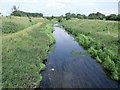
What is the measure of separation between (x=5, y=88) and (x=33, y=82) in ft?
10.3

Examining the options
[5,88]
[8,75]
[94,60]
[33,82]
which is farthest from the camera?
[94,60]

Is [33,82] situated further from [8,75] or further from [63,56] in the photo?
[63,56]

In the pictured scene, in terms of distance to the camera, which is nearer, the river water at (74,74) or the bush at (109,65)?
the river water at (74,74)

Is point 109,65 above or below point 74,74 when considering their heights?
above

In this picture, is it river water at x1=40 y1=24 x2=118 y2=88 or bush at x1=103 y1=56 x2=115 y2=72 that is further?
bush at x1=103 y1=56 x2=115 y2=72

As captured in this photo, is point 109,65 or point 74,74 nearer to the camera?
point 74,74

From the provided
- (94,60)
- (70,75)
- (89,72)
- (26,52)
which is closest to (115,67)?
(89,72)

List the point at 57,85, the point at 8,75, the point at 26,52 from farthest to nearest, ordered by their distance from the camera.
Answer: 1. the point at 26,52
2. the point at 57,85
3. the point at 8,75

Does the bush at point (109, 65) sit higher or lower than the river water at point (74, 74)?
higher

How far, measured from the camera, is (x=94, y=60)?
29438mm

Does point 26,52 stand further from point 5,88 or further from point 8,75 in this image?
point 5,88

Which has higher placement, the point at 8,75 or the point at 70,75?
the point at 8,75

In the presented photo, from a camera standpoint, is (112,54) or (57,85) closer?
(57,85)

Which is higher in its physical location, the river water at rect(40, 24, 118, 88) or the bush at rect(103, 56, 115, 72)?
the bush at rect(103, 56, 115, 72)
